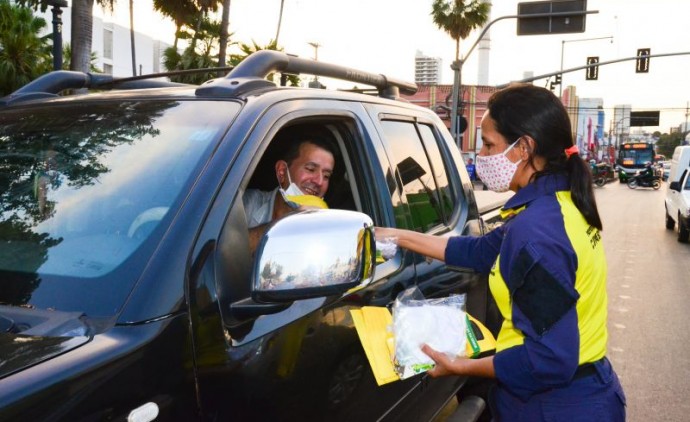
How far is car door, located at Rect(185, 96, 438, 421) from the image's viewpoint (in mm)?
1498

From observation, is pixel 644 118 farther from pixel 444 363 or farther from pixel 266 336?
pixel 266 336

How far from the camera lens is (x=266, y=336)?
65.0 inches

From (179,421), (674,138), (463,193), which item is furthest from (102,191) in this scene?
(674,138)

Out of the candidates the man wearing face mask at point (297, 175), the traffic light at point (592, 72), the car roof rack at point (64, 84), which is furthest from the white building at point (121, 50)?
the man wearing face mask at point (297, 175)

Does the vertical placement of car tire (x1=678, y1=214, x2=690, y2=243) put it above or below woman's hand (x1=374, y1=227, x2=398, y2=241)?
below

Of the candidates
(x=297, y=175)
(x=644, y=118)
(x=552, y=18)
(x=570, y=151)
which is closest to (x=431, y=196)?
(x=297, y=175)

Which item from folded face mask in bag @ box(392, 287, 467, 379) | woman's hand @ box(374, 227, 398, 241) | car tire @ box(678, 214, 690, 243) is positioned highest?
woman's hand @ box(374, 227, 398, 241)

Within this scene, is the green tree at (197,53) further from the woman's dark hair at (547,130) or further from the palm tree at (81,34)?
the woman's dark hair at (547,130)

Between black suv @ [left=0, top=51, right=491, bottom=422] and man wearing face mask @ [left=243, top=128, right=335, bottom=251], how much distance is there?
18.0 inches

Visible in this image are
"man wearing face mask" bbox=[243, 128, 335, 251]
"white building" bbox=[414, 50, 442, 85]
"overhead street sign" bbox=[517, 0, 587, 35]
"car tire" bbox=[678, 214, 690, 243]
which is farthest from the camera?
"white building" bbox=[414, 50, 442, 85]

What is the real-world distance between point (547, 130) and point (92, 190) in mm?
1351

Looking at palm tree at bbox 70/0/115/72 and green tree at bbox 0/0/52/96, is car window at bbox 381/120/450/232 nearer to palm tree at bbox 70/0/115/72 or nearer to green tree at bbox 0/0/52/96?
palm tree at bbox 70/0/115/72

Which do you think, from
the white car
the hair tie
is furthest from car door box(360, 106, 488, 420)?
the white car

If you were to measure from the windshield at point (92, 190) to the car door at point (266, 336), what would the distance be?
0.12m
